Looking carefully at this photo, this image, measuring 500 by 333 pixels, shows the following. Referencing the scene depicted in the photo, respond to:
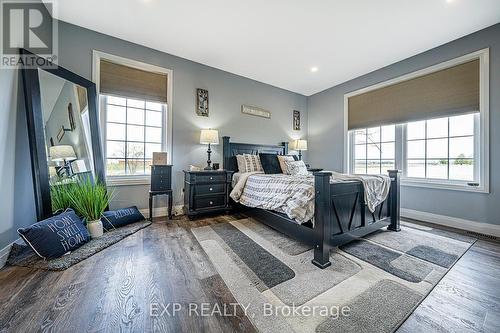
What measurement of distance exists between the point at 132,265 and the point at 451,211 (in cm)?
435

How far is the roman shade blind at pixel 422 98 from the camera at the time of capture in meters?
2.76

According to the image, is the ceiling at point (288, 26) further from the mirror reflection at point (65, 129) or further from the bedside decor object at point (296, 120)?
the bedside decor object at point (296, 120)

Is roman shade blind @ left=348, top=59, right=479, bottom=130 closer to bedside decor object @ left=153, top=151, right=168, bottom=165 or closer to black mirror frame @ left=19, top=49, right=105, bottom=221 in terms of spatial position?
bedside decor object @ left=153, top=151, right=168, bottom=165

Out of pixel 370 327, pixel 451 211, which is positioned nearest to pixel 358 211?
pixel 370 327

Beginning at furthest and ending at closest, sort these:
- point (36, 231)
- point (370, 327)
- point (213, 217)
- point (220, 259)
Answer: point (213, 217) < point (220, 259) < point (36, 231) < point (370, 327)

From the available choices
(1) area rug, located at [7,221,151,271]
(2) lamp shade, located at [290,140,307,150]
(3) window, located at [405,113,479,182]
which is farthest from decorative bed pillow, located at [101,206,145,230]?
(3) window, located at [405,113,479,182]

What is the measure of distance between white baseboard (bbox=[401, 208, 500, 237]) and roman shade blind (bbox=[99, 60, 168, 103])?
4790 millimetres

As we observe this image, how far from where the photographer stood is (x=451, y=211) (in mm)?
2893

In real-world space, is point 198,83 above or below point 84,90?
above

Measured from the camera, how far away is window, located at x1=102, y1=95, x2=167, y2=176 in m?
3.01

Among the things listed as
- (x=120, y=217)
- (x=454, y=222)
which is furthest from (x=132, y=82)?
(x=454, y=222)

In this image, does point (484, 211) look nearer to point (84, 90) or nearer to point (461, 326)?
point (461, 326)

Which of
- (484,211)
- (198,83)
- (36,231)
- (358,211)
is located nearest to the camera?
(36,231)

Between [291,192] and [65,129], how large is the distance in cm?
297
